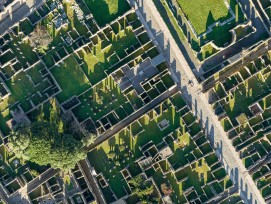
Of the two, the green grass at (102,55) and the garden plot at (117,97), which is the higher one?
the green grass at (102,55)

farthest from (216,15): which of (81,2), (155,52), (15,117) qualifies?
(15,117)

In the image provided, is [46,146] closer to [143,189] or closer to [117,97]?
[117,97]

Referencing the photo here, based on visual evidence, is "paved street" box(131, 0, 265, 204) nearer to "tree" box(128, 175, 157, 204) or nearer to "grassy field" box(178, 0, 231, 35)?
"grassy field" box(178, 0, 231, 35)

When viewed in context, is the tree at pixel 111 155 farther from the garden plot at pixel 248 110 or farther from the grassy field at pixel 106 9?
the grassy field at pixel 106 9

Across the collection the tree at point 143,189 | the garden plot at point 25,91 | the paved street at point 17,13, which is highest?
the paved street at point 17,13

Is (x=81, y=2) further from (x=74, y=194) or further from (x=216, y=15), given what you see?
(x=74, y=194)

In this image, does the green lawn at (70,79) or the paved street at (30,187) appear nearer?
the green lawn at (70,79)

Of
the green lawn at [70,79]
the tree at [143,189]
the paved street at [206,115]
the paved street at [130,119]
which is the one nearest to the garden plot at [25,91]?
the green lawn at [70,79]
